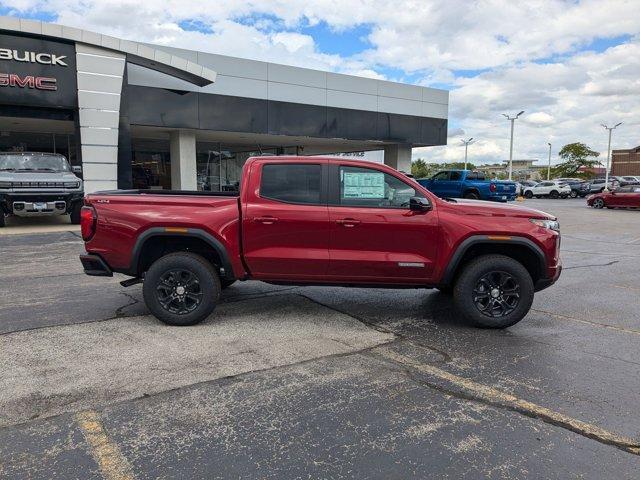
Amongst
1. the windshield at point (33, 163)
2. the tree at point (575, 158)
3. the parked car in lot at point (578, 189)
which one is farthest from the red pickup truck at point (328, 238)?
the tree at point (575, 158)

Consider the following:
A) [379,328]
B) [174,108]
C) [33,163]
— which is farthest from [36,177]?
[379,328]

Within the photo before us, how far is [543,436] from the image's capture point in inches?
124

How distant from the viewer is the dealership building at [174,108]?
1537cm

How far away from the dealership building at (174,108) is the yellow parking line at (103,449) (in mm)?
14775

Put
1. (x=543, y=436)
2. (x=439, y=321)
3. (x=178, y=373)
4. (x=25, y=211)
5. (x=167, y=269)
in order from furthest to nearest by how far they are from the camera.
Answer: (x=25, y=211) < (x=439, y=321) < (x=167, y=269) < (x=178, y=373) < (x=543, y=436)

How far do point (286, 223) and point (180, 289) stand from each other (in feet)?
4.40

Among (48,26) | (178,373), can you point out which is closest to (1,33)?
(48,26)

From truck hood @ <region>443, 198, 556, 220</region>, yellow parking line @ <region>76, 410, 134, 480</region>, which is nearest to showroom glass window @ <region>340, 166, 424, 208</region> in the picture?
truck hood @ <region>443, 198, 556, 220</region>

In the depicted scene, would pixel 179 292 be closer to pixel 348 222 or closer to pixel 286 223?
pixel 286 223

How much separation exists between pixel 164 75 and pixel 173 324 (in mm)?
15628

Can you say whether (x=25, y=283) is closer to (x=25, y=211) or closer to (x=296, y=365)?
(x=296, y=365)

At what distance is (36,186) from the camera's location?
13250 mm

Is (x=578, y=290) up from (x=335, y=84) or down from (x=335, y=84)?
down

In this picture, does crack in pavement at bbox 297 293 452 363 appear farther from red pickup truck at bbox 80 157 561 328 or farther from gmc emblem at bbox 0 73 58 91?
gmc emblem at bbox 0 73 58 91
